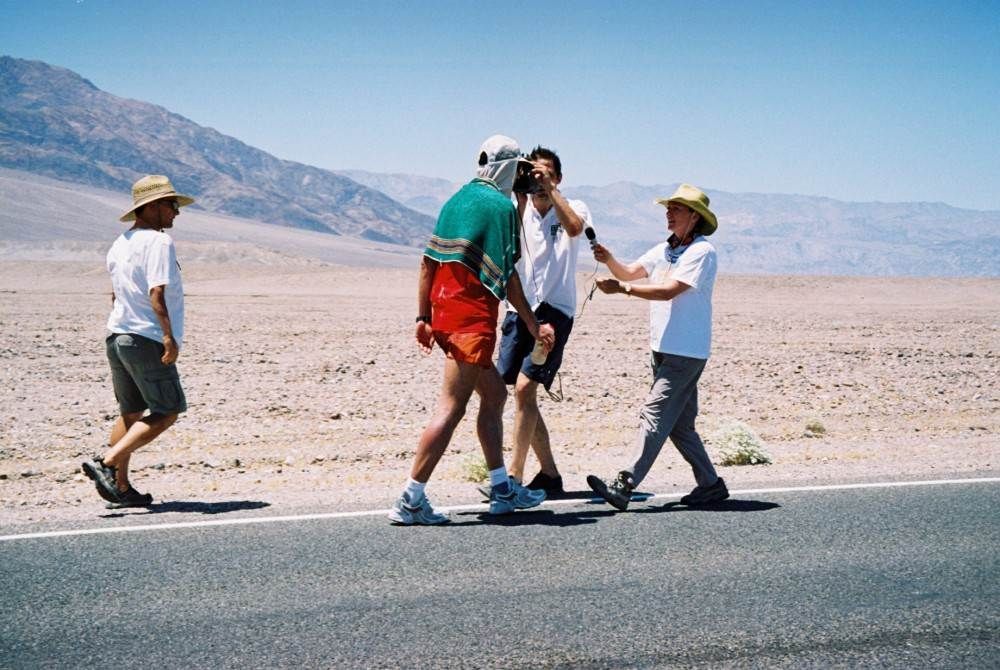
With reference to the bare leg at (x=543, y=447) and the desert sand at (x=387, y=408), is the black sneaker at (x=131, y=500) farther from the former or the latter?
the bare leg at (x=543, y=447)

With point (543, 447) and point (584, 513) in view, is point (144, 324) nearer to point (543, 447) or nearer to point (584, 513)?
point (543, 447)

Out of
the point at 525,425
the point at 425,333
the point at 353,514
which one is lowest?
the point at 353,514

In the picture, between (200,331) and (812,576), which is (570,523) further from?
(200,331)

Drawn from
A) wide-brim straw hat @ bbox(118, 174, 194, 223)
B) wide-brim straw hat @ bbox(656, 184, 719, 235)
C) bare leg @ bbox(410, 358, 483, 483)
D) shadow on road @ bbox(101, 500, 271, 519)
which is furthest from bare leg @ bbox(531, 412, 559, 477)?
wide-brim straw hat @ bbox(118, 174, 194, 223)

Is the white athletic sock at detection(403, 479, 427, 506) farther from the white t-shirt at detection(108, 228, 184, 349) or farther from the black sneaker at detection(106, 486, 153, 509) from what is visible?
the black sneaker at detection(106, 486, 153, 509)

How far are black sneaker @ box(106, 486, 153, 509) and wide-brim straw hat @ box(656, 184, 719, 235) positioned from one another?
3.83m

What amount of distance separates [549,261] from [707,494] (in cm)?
187

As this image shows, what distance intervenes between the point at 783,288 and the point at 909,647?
50598mm

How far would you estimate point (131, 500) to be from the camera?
6.27 m

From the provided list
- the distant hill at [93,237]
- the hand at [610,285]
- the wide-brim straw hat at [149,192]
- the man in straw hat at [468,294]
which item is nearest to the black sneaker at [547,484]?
the man in straw hat at [468,294]

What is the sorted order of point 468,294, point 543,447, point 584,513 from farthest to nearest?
point 543,447 < point 584,513 < point 468,294

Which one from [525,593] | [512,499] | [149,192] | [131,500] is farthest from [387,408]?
[525,593]

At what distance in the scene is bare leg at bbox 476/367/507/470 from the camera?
580cm

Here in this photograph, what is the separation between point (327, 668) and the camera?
3814mm
